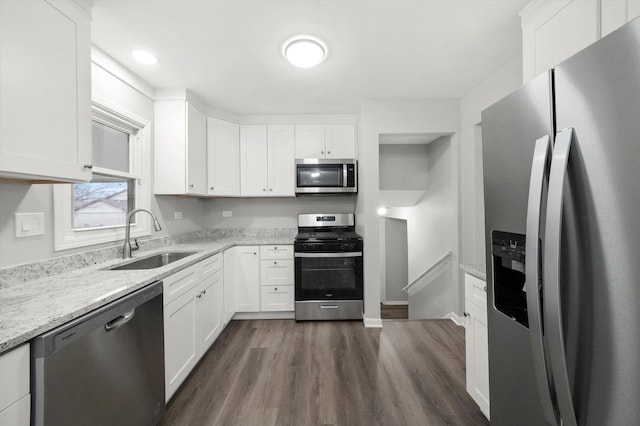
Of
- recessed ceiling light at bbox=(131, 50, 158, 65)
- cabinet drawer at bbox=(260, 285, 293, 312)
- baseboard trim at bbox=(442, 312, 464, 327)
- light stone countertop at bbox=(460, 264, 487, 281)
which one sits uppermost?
recessed ceiling light at bbox=(131, 50, 158, 65)

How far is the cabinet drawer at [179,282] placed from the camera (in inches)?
62.0

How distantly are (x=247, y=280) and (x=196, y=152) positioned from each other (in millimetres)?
1575

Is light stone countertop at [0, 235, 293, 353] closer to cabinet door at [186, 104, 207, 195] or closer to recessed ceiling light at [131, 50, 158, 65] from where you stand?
cabinet door at [186, 104, 207, 195]

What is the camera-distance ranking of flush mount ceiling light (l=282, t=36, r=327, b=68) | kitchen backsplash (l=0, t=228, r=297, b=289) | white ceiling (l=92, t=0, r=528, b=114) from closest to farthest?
1. kitchen backsplash (l=0, t=228, r=297, b=289)
2. white ceiling (l=92, t=0, r=528, b=114)
3. flush mount ceiling light (l=282, t=36, r=327, b=68)

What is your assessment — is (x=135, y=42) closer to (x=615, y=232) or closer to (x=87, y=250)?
(x=87, y=250)

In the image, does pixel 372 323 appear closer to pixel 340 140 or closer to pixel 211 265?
pixel 211 265

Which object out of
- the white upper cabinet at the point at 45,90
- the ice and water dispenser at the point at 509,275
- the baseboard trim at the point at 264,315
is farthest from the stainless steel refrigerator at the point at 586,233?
the baseboard trim at the point at 264,315

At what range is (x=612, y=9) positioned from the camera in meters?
1.09

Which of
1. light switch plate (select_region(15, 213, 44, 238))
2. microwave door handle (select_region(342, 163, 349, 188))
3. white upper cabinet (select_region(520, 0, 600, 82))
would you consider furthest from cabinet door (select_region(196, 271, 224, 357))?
white upper cabinet (select_region(520, 0, 600, 82))

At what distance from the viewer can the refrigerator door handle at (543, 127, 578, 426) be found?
59 centimetres

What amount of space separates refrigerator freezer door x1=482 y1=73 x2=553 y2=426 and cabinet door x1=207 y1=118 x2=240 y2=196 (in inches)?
112

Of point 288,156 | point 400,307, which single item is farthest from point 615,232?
point 400,307

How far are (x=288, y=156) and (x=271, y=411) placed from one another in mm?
2622

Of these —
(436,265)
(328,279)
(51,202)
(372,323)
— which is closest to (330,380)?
(372,323)
